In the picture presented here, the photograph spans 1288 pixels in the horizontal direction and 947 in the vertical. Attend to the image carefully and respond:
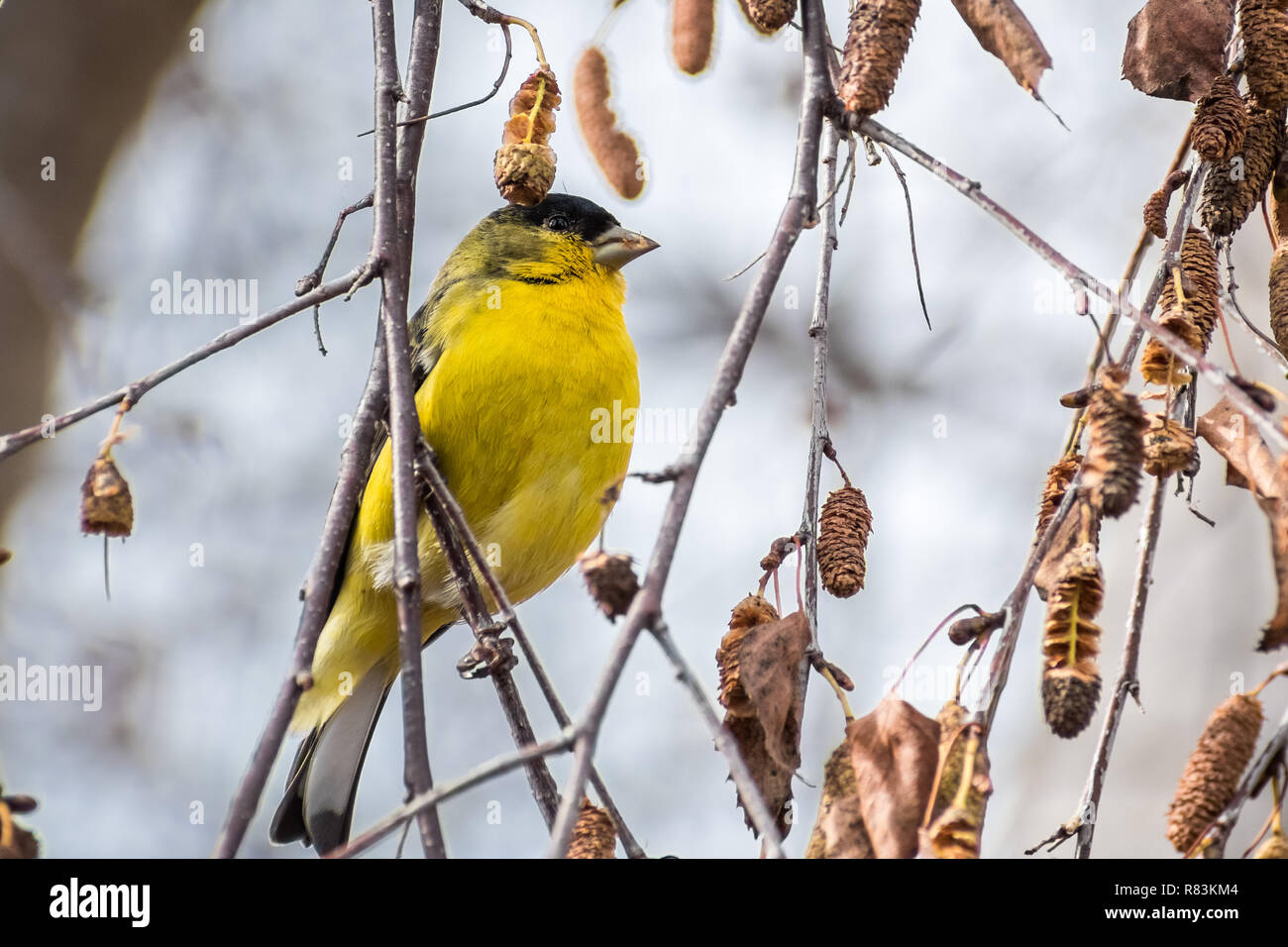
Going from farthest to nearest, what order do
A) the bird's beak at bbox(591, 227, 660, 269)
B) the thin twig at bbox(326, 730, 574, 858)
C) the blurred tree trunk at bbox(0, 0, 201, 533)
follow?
1. the blurred tree trunk at bbox(0, 0, 201, 533)
2. the bird's beak at bbox(591, 227, 660, 269)
3. the thin twig at bbox(326, 730, 574, 858)

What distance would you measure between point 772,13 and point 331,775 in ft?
9.26

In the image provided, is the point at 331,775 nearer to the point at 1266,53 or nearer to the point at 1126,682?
the point at 1126,682

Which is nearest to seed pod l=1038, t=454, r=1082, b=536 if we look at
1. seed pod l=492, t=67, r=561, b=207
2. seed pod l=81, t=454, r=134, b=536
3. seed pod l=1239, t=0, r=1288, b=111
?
seed pod l=1239, t=0, r=1288, b=111

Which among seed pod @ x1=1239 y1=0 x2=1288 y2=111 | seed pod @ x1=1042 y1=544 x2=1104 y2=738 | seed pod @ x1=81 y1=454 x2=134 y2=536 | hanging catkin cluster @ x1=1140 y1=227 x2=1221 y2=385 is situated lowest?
seed pod @ x1=1042 y1=544 x2=1104 y2=738

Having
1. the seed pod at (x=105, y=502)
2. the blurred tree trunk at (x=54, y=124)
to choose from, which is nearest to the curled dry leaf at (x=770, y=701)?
the seed pod at (x=105, y=502)

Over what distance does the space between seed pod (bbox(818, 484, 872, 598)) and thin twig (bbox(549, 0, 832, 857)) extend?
770mm

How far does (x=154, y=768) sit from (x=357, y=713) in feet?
13.7

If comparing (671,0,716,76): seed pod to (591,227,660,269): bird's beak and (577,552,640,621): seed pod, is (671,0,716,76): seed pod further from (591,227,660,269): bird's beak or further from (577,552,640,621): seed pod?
(591,227,660,269): bird's beak

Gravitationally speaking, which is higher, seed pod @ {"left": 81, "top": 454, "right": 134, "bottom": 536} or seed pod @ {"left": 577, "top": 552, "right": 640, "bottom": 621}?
seed pod @ {"left": 81, "top": 454, "right": 134, "bottom": 536}

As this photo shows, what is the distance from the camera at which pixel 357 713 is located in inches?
160

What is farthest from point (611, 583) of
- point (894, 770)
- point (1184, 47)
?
point (1184, 47)

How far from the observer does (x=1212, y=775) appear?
5.20 feet

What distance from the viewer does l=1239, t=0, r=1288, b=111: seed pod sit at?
2121 mm
